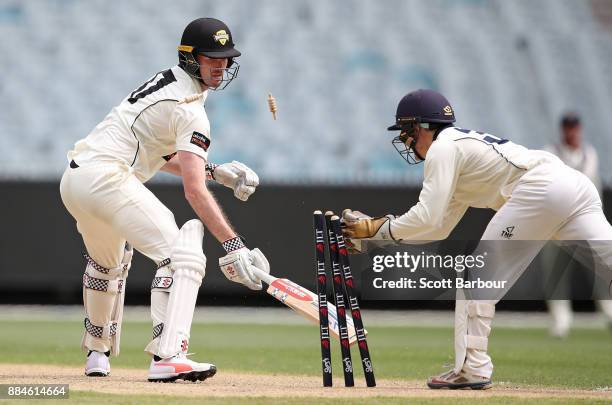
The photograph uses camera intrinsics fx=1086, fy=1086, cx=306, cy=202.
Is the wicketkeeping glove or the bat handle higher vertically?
the wicketkeeping glove

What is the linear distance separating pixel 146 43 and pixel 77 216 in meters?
10.0

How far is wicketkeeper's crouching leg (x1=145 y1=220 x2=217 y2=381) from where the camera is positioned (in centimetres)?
561

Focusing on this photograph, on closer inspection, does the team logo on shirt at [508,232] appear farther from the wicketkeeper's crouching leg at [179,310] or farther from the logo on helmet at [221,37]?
the logo on helmet at [221,37]

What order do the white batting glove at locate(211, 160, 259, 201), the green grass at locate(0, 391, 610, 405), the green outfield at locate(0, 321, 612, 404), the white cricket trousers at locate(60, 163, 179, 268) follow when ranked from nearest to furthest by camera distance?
the green grass at locate(0, 391, 610, 405) → the white cricket trousers at locate(60, 163, 179, 268) → the white batting glove at locate(211, 160, 259, 201) → the green outfield at locate(0, 321, 612, 404)

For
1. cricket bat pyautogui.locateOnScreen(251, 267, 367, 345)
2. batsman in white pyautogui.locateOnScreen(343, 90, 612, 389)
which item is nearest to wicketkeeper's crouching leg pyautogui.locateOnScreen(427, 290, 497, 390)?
batsman in white pyautogui.locateOnScreen(343, 90, 612, 389)

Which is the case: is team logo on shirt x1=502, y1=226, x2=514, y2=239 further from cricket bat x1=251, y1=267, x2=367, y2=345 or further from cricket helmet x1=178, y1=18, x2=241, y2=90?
cricket helmet x1=178, y1=18, x2=241, y2=90

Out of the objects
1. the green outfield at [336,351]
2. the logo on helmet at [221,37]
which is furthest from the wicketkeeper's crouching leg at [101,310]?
the logo on helmet at [221,37]

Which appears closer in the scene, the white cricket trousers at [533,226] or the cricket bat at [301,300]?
the white cricket trousers at [533,226]

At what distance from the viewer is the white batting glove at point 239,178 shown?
241 inches

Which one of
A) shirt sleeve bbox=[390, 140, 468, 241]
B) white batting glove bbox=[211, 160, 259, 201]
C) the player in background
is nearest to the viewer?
shirt sleeve bbox=[390, 140, 468, 241]

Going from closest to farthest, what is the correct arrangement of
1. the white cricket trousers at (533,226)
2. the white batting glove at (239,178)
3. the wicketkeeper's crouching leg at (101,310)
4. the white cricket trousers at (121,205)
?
the white cricket trousers at (533,226) < the white cricket trousers at (121,205) < the white batting glove at (239,178) < the wicketkeeper's crouching leg at (101,310)

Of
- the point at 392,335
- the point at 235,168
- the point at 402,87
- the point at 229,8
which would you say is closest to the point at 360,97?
the point at 402,87


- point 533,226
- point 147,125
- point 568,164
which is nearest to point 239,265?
point 147,125

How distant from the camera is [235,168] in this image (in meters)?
6.20
